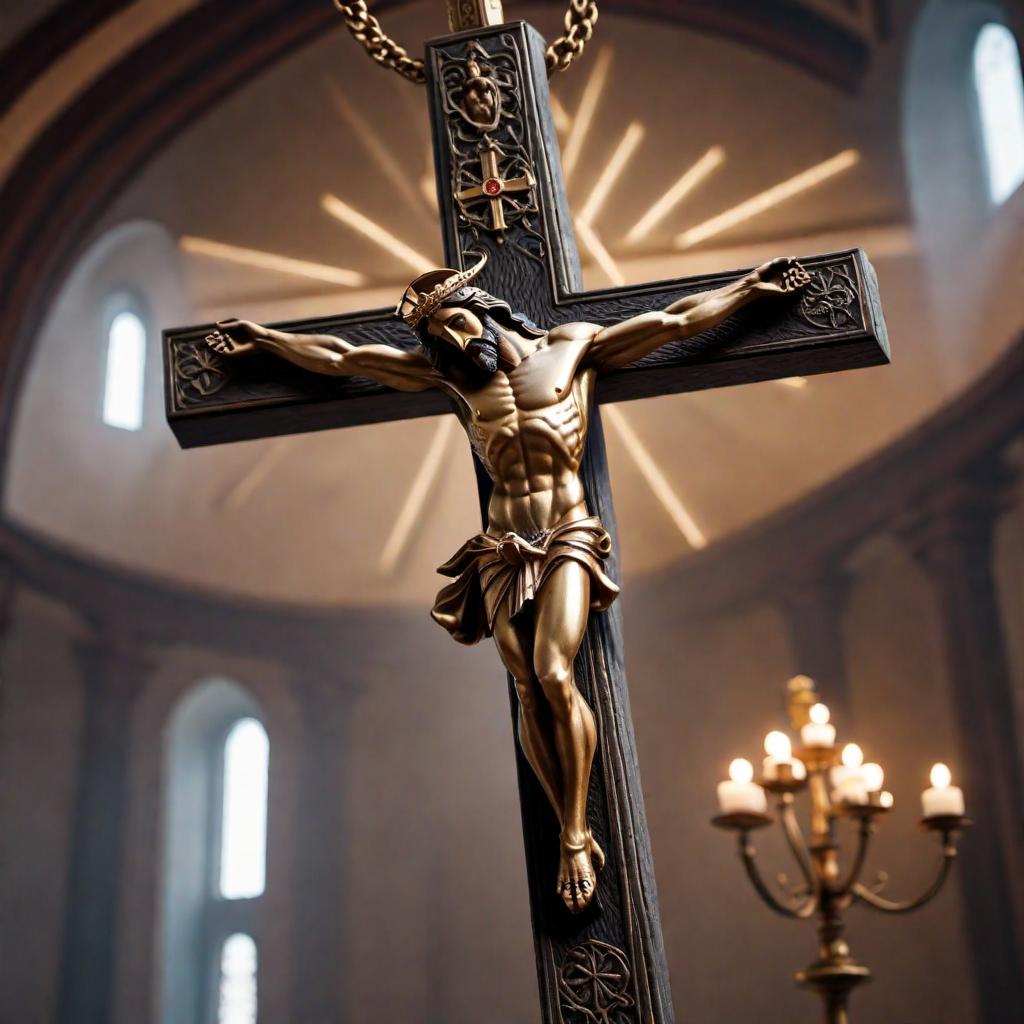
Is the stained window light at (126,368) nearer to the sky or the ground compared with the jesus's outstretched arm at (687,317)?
nearer to the sky

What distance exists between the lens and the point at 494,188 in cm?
279

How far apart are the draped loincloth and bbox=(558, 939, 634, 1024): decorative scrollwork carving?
48 cm

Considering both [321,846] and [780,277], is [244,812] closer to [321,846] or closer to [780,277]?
[321,846]

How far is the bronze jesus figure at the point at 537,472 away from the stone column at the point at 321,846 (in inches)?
221

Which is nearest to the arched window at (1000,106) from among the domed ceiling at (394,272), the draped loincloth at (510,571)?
the domed ceiling at (394,272)

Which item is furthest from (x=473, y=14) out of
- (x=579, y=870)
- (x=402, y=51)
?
(x=579, y=870)

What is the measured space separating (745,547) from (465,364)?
556 cm

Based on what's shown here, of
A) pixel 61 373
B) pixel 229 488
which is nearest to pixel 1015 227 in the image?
pixel 229 488

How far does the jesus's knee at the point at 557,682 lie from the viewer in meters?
2.29

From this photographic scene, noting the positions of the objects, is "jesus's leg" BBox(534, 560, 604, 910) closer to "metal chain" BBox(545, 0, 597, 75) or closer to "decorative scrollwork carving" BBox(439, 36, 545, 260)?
"decorative scrollwork carving" BBox(439, 36, 545, 260)

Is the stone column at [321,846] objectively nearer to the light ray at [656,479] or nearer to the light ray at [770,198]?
the light ray at [656,479]

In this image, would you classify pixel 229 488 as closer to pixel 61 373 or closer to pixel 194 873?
pixel 61 373

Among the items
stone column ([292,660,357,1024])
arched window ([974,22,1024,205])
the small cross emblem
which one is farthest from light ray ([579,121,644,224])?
the small cross emblem

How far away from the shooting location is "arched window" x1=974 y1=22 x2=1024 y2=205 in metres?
7.15
